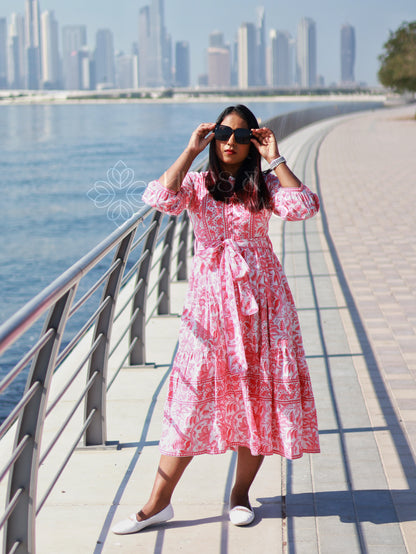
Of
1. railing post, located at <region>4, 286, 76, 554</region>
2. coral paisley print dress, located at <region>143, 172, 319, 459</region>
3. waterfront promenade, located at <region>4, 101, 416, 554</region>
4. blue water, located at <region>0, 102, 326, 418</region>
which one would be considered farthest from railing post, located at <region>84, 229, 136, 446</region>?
railing post, located at <region>4, 286, 76, 554</region>

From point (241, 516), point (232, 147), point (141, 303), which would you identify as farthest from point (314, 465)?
point (141, 303)

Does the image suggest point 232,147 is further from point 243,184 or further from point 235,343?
point 235,343

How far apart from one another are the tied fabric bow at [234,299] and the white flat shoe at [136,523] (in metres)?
0.63

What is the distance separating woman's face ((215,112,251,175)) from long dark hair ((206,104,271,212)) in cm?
2

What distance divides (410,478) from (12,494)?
1.75 metres

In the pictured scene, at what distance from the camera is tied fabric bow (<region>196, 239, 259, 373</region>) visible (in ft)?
9.68

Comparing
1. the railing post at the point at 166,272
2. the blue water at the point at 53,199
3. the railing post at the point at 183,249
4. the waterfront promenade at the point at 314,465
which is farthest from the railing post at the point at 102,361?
the railing post at the point at 183,249

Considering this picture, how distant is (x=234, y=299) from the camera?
116 inches

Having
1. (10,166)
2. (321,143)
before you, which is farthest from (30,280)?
(10,166)

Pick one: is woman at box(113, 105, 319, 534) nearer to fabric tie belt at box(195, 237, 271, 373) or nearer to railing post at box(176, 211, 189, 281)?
fabric tie belt at box(195, 237, 271, 373)

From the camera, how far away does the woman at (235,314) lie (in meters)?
2.98

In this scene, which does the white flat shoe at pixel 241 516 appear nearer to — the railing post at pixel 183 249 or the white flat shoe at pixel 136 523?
the white flat shoe at pixel 136 523

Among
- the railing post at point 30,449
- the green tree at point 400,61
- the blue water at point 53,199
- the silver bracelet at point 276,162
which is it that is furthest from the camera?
the green tree at point 400,61

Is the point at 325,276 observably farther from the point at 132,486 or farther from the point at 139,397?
the point at 132,486
